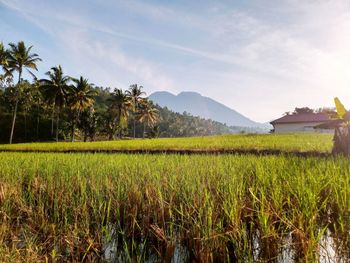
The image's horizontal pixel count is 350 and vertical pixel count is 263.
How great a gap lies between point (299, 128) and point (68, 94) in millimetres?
28807

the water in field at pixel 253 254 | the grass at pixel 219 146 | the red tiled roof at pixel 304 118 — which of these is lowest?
the water in field at pixel 253 254

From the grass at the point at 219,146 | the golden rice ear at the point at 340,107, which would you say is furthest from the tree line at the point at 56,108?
the golden rice ear at the point at 340,107

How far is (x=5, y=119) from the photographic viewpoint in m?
39.7

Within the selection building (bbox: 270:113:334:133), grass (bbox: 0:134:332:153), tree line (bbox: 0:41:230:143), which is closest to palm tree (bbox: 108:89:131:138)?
tree line (bbox: 0:41:230:143)

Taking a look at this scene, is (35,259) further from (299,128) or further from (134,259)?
(299,128)

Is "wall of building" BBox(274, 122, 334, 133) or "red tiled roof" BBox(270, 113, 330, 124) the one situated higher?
"red tiled roof" BBox(270, 113, 330, 124)

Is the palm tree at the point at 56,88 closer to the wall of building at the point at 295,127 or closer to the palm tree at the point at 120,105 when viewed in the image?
the palm tree at the point at 120,105

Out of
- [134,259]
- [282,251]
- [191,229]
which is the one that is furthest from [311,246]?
[134,259]

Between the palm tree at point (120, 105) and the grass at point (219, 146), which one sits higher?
the palm tree at point (120, 105)

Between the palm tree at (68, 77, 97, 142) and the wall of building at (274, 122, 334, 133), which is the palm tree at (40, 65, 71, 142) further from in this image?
the wall of building at (274, 122, 334, 133)

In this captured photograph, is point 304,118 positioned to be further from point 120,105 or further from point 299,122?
point 120,105

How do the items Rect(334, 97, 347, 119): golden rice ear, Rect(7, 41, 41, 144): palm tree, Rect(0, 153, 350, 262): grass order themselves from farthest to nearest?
Rect(7, 41, 41, 144): palm tree → Rect(334, 97, 347, 119): golden rice ear → Rect(0, 153, 350, 262): grass

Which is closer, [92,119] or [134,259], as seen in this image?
[134,259]

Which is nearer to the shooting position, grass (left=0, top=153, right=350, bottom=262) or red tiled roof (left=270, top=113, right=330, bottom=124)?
grass (left=0, top=153, right=350, bottom=262)
